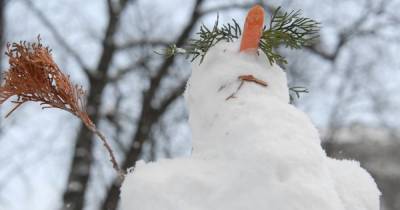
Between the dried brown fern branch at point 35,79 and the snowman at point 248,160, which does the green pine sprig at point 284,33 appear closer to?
the snowman at point 248,160

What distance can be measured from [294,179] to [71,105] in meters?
0.28

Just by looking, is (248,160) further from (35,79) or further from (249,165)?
(35,79)

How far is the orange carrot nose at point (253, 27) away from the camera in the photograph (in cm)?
61

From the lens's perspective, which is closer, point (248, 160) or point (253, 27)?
point (248, 160)

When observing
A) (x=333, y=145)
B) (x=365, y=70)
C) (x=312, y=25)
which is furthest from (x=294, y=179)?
(x=365, y=70)

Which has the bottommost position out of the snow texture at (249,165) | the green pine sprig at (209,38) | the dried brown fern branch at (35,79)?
the snow texture at (249,165)

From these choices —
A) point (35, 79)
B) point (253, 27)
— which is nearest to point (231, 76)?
point (253, 27)

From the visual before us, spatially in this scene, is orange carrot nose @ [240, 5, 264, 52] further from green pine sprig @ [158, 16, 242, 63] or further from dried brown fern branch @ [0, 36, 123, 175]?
dried brown fern branch @ [0, 36, 123, 175]

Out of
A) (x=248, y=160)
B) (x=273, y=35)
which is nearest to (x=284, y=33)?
(x=273, y=35)

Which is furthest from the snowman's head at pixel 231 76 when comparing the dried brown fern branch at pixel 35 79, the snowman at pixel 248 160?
the dried brown fern branch at pixel 35 79

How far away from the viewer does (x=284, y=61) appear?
626 mm

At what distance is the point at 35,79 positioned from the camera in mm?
592

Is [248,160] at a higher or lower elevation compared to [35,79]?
lower

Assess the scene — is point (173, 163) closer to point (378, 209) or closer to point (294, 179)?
point (294, 179)
